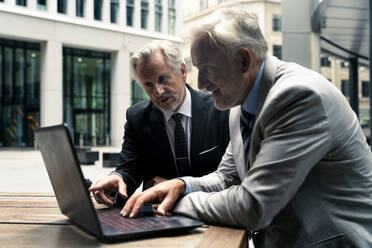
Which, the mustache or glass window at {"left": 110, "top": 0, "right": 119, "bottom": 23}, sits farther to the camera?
glass window at {"left": 110, "top": 0, "right": 119, "bottom": 23}

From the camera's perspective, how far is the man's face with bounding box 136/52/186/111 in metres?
3.01

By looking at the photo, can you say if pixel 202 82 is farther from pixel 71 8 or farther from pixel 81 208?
pixel 71 8

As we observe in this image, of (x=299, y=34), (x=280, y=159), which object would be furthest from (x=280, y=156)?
(x=299, y=34)

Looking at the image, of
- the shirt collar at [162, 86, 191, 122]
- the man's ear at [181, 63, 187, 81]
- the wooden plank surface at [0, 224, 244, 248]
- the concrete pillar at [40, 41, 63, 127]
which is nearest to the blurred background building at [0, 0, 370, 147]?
the concrete pillar at [40, 41, 63, 127]

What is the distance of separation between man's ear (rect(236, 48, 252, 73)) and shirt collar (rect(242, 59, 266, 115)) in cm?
7

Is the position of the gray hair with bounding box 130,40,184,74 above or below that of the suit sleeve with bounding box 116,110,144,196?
above

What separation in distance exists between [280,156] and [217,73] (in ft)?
1.49

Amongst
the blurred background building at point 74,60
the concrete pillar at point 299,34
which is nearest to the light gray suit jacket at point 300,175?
the concrete pillar at point 299,34

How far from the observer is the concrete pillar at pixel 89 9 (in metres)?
30.5

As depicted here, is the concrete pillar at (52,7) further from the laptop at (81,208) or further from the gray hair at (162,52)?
the laptop at (81,208)

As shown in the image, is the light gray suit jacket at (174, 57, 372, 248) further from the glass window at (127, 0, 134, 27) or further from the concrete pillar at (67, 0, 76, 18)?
the glass window at (127, 0, 134, 27)

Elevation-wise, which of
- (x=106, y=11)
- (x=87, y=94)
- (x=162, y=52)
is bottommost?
(x=162, y=52)

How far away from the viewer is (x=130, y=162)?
2.91 metres

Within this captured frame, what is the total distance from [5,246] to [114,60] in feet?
105
